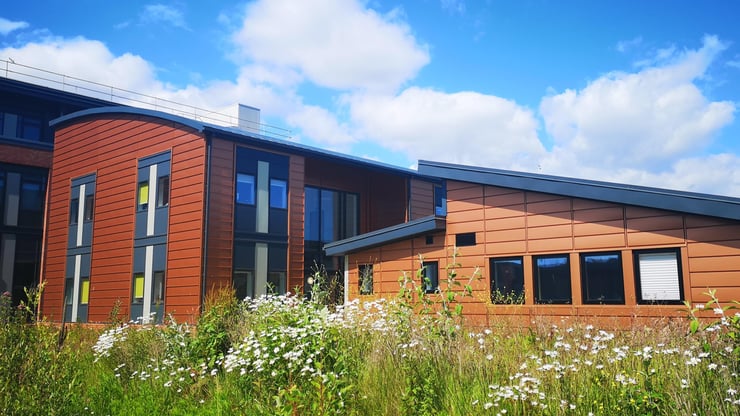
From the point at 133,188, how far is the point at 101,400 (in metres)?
13.5

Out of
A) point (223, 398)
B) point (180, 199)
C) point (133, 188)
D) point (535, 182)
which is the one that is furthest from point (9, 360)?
point (133, 188)

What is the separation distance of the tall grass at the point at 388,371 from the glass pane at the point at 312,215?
38.9 feet

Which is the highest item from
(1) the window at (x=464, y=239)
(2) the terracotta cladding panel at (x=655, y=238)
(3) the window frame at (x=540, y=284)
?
(1) the window at (x=464, y=239)

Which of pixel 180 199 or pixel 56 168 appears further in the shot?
pixel 56 168

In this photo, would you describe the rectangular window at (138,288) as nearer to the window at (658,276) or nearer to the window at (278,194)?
the window at (278,194)

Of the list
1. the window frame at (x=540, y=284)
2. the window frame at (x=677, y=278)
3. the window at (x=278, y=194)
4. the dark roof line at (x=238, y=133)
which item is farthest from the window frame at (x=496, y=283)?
the window at (x=278, y=194)

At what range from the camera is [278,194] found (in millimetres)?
20781

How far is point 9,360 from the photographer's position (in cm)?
642

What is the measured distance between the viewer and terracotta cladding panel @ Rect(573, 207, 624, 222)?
40.6 ft

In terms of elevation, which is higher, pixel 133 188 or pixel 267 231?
pixel 133 188

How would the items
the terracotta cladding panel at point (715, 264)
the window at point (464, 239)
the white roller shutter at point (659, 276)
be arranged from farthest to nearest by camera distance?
the window at point (464, 239), the white roller shutter at point (659, 276), the terracotta cladding panel at point (715, 264)

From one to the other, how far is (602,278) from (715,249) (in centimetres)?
218

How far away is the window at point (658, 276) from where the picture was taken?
1159cm

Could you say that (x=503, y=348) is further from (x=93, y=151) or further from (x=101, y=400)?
(x=93, y=151)
